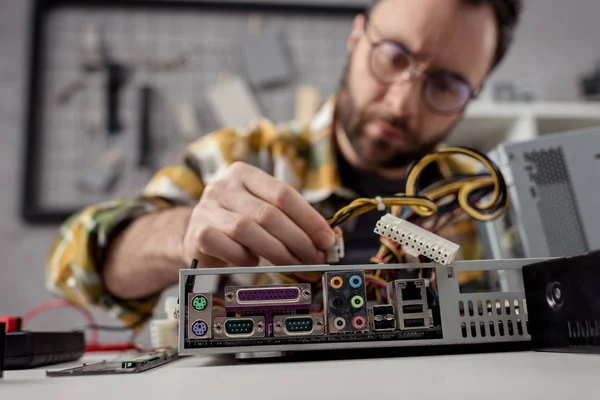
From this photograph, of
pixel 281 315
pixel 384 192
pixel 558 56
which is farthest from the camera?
pixel 558 56

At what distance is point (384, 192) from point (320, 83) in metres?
0.57

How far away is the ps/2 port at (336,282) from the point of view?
0.37 meters

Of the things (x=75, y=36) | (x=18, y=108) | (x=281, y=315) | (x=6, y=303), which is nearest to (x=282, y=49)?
(x=75, y=36)

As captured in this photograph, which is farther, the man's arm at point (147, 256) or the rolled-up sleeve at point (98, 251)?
the rolled-up sleeve at point (98, 251)

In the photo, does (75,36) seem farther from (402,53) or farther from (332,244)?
(332,244)

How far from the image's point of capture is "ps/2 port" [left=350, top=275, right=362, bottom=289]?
1.23ft

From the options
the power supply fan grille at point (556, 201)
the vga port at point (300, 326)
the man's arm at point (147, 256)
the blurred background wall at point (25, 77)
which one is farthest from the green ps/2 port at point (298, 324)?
the blurred background wall at point (25, 77)

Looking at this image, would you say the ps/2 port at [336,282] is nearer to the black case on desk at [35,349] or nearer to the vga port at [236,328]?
the vga port at [236,328]

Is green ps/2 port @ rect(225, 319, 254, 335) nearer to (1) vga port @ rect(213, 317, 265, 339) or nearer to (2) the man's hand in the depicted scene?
(1) vga port @ rect(213, 317, 265, 339)

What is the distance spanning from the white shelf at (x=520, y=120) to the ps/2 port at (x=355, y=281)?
1.02 meters

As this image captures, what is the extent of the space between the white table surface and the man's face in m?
0.72

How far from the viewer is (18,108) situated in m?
1.47

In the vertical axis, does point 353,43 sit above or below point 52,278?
above

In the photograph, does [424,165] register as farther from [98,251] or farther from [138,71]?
[138,71]
